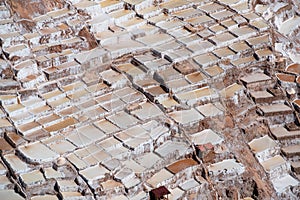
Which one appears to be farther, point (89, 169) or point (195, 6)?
point (195, 6)

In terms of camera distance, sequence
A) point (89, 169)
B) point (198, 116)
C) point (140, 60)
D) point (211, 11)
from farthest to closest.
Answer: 1. point (211, 11)
2. point (140, 60)
3. point (198, 116)
4. point (89, 169)

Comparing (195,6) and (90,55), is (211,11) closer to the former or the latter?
(195,6)

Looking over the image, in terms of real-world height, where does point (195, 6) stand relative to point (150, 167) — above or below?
above

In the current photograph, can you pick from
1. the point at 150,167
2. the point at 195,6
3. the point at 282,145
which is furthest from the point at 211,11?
the point at 150,167

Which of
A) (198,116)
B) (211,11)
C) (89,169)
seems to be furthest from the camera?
(211,11)

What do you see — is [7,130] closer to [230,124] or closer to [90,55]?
[90,55]

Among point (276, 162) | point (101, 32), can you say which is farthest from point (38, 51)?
point (276, 162)
